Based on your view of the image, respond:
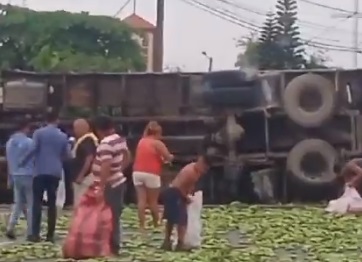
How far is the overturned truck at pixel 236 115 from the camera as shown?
28.3 m

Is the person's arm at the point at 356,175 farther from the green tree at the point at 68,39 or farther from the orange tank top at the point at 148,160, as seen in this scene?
the green tree at the point at 68,39

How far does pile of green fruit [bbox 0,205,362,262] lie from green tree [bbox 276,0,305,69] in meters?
47.9

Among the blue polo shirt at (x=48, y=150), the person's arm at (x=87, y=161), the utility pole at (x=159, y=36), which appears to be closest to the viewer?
the person's arm at (x=87, y=161)

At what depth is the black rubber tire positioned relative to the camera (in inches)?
1116

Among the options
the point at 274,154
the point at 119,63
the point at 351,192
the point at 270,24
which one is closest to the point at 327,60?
the point at 270,24

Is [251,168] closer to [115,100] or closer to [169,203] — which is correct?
[115,100]

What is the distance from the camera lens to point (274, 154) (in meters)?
28.7

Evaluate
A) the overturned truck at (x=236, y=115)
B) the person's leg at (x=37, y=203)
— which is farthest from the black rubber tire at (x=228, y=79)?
the person's leg at (x=37, y=203)

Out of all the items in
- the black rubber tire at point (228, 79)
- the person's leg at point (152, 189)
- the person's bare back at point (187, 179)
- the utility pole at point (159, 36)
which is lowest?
the person's leg at point (152, 189)

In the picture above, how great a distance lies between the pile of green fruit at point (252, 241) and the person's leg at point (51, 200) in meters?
0.19

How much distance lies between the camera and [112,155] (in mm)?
14141

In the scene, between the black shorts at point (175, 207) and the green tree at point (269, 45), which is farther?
the green tree at point (269, 45)

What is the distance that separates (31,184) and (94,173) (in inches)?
117

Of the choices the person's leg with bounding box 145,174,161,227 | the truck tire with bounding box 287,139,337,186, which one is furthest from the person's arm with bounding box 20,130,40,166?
the truck tire with bounding box 287,139,337,186
